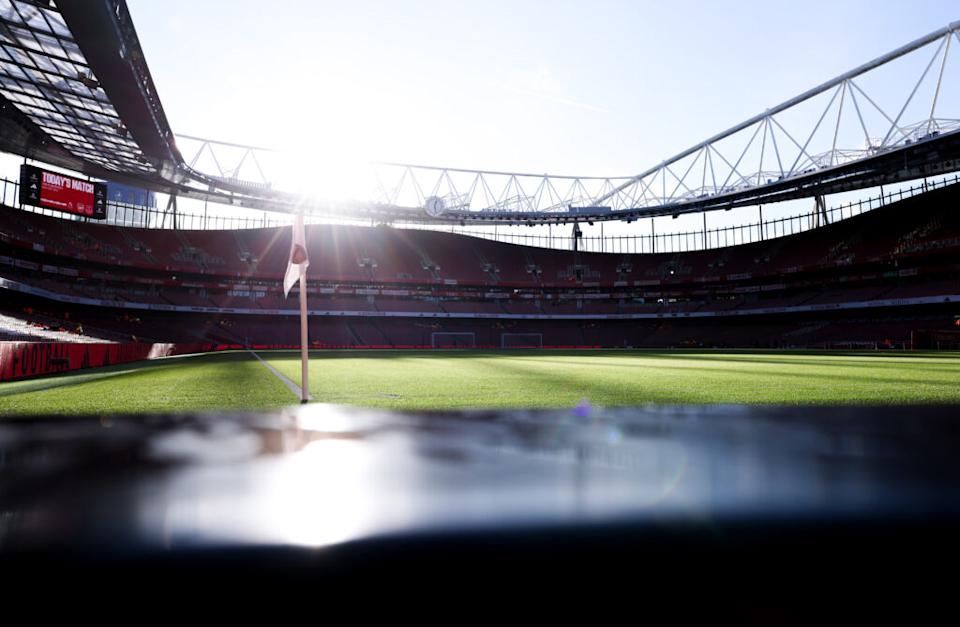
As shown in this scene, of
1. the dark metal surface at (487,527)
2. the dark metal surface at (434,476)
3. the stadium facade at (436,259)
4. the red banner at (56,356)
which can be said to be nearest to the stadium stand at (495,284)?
the stadium facade at (436,259)

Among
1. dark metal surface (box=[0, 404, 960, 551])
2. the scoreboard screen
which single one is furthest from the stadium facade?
dark metal surface (box=[0, 404, 960, 551])

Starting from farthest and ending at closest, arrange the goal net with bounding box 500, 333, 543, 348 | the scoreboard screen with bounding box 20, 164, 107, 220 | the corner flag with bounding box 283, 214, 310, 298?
the goal net with bounding box 500, 333, 543, 348 → the scoreboard screen with bounding box 20, 164, 107, 220 → the corner flag with bounding box 283, 214, 310, 298

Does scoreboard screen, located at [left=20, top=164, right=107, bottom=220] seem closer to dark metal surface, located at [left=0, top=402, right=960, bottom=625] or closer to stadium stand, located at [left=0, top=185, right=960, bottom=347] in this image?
stadium stand, located at [left=0, top=185, right=960, bottom=347]

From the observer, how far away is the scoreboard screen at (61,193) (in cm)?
2966

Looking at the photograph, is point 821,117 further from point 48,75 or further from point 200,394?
point 48,75

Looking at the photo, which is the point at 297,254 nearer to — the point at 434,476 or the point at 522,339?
the point at 434,476

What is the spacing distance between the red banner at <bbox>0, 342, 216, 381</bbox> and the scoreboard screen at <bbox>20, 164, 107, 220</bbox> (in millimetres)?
16921

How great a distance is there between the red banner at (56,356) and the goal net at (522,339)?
40760 mm

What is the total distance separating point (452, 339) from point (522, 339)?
878cm

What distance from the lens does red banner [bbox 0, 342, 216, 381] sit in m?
11.0

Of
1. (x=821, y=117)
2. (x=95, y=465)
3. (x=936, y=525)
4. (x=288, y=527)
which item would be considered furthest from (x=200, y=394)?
(x=821, y=117)

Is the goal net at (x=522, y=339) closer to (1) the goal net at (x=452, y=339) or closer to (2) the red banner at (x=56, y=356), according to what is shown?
(1) the goal net at (x=452, y=339)

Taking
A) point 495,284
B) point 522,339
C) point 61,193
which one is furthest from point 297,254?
point 495,284

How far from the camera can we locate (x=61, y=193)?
31219 mm
